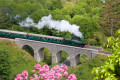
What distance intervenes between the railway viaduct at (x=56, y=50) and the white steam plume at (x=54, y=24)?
6.71 m

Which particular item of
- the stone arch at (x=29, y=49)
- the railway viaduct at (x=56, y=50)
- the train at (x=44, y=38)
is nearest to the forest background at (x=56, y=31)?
the railway viaduct at (x=56, y=50)

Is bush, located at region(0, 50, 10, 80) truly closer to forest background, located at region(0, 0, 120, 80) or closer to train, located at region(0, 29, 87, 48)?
forest background, located at region(0, 0, 120, 80)

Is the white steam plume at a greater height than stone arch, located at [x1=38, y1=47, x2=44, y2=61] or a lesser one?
greater

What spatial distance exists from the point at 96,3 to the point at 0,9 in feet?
146

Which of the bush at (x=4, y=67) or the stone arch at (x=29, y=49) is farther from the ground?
the stone arch at (x=29, y=49)

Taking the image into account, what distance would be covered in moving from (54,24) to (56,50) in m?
10.7

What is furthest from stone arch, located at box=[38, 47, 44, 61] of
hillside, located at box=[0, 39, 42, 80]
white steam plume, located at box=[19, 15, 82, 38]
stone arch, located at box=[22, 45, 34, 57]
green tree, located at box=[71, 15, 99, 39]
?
green tree, located at box=[71, 15, 99, 39]

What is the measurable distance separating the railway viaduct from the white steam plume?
22.0 ft

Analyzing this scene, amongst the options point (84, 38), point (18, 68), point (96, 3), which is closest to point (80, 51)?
point (84, 38)

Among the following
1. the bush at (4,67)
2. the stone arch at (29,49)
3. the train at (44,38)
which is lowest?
the bush at (4,67)

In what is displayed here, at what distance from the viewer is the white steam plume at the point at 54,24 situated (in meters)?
43.6

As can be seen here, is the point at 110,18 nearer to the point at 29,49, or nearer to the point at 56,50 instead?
the point at 56,50

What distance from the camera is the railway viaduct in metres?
36.9

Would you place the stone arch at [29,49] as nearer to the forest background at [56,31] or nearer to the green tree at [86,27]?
the forest background at [56,31]
